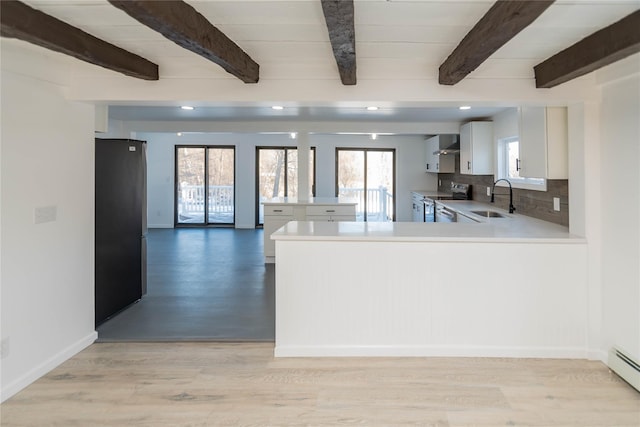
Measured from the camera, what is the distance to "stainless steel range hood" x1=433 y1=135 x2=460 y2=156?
6266 millimetres

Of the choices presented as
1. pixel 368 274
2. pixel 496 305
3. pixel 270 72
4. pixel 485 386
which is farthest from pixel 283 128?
pixel 485 386

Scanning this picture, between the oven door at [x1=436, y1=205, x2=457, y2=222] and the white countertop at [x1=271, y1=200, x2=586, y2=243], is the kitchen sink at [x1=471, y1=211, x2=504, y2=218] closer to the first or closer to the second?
the oven door at [x1=436, y1=205, x2=457, y2=222]

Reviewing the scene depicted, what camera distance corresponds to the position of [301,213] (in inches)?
231

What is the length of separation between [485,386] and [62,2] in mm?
3063

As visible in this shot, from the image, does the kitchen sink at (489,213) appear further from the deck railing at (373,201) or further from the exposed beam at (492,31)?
the deck railing at (373,201)

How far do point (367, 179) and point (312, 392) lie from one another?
7.20m

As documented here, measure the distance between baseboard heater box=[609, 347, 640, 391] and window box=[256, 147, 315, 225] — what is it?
7397 mm

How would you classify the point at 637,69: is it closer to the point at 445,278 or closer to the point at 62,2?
the point at 445,278

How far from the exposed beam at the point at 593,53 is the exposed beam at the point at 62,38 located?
8.72 ft

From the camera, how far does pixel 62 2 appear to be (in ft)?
5.83

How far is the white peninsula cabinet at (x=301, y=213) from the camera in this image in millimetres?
5816

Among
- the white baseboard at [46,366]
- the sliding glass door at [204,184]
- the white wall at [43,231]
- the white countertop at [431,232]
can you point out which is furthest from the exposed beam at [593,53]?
the sliding glass door at [204,184]

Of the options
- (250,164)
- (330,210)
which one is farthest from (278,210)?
(250,164)

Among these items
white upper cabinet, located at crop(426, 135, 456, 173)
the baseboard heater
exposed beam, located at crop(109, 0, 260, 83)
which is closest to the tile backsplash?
white upper cabinet, located at crop(426, 135, 456, 173)
